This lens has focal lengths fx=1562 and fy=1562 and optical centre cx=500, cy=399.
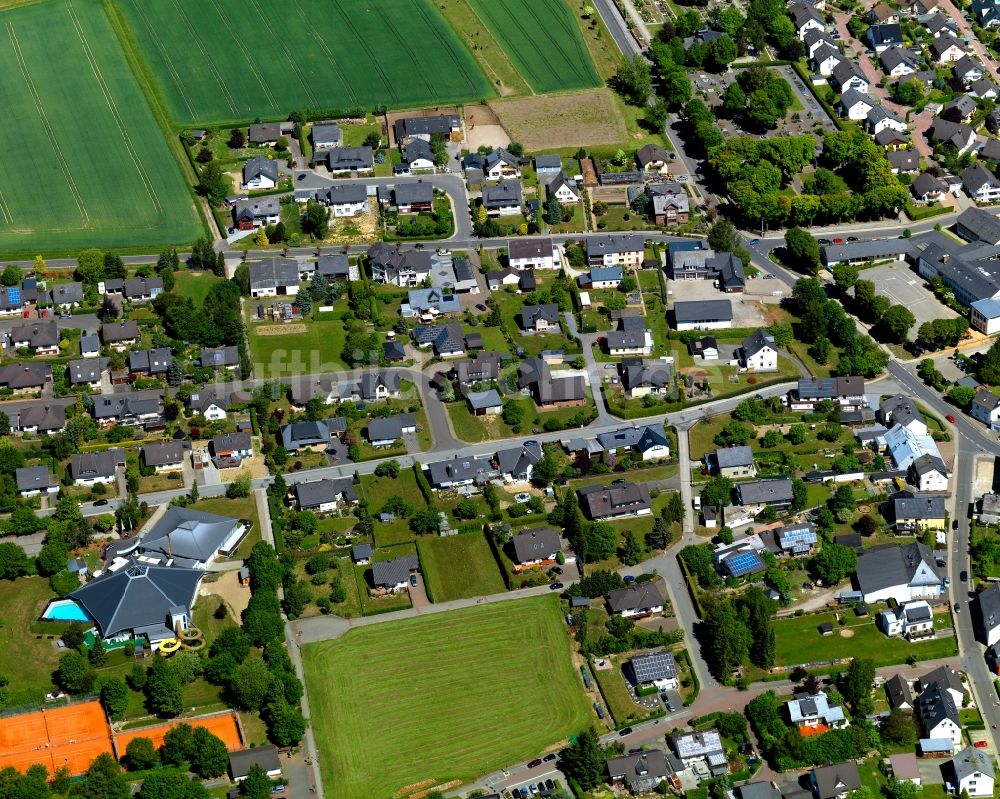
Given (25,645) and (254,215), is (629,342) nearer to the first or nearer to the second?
(254,215)

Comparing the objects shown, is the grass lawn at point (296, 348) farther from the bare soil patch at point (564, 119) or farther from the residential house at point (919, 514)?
the residential house at point (919, 514)

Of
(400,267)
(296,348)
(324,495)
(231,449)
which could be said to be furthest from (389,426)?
(400,267)

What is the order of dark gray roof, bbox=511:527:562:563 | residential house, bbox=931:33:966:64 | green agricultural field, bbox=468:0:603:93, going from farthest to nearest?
1. residential house, bbox=931:33:966:64
2. green agricultural field, bbox=468:0:603:93
3. dark gray roof, bbox=511:527:562:563

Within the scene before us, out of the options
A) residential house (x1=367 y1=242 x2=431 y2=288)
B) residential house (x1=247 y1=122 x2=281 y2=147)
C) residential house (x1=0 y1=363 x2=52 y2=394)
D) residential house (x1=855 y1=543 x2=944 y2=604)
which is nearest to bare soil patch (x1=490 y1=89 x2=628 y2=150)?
residential house (x1=247 y1=122 x2=281 y2=147)

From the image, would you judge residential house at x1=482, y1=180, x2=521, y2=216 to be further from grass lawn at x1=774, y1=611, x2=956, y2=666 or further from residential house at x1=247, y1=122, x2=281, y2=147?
grass lawn at x1=774, y1=611, x2=956, y2=666

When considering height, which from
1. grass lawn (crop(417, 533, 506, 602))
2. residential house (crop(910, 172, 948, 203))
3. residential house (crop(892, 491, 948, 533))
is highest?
residential house (crop(910, 172, 948, 203))

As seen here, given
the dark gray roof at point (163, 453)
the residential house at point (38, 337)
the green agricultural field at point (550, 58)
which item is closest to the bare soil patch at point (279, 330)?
the residential house at point (38, 337)

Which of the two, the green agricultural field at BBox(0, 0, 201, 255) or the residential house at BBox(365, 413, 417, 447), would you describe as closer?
the residential house at BBox(365, 413, 417, 447)
